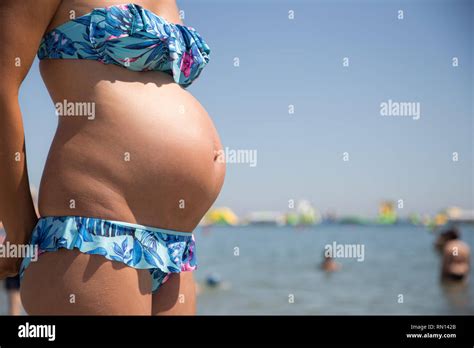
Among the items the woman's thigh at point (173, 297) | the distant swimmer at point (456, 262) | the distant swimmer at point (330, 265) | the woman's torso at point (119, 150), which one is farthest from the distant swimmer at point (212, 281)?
the woman's torso at point (119, 150)

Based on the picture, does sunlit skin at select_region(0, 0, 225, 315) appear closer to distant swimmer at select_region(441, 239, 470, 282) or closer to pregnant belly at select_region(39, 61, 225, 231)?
pregnant belly at select_region(39, 61, 225, 231)

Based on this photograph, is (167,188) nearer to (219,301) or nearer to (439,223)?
(219,301)

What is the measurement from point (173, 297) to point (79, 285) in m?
0.28

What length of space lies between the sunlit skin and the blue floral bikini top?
2 cm

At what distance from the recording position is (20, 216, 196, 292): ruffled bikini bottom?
1.36 meters

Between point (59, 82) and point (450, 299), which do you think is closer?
point (59, 82)

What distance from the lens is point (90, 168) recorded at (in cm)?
139

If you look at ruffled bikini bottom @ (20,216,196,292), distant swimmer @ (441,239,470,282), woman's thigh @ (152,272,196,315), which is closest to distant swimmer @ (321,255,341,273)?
distant swimmer @ (441,239,470,282)

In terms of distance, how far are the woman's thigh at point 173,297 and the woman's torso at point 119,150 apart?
0.14 meters

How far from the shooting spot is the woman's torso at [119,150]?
139 centimetres
